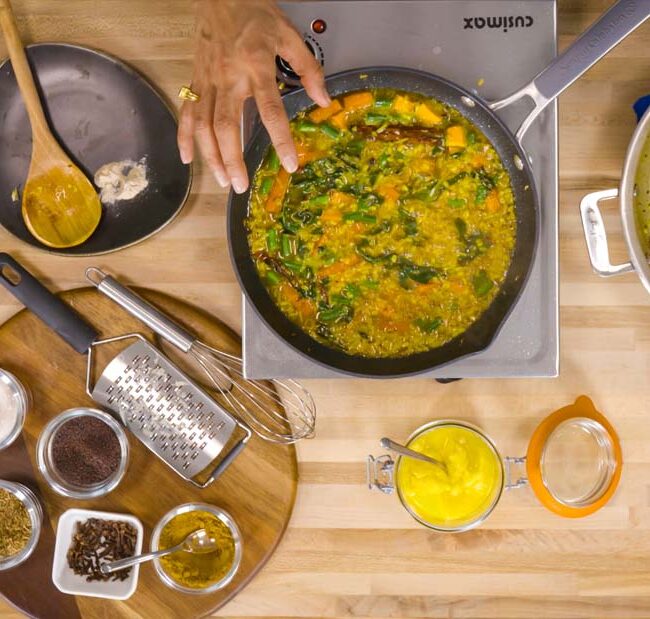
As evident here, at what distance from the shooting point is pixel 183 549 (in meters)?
1.59

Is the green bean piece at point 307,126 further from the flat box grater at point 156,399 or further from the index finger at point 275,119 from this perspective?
the flat box grater at point 156,399

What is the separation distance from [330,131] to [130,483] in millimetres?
849

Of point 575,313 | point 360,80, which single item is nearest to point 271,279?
point 360,80

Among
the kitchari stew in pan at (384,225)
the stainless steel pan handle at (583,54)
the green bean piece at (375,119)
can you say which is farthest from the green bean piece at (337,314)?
the stainless steel pan handle at (583,54)

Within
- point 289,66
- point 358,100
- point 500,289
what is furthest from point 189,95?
point 500,289

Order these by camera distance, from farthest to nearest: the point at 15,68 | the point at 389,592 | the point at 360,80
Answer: the point at 389,592 < the point at 15,68 < the point at 360,80

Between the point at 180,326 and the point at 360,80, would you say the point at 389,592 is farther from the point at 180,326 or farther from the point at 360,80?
the point at 360,80

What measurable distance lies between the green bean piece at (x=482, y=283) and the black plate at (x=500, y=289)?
0.08ft

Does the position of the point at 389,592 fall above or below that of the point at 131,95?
below

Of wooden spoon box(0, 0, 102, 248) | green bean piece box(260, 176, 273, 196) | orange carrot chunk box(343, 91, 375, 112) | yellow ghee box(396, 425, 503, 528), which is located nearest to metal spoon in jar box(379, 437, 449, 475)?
yellow ghee box(396, 425, 503, 528)

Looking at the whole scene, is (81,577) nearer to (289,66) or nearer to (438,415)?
(438,415)

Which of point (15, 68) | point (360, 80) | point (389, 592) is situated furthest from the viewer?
point (389, 592)

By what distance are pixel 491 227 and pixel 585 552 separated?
0.75m

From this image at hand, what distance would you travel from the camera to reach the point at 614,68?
156 cm
